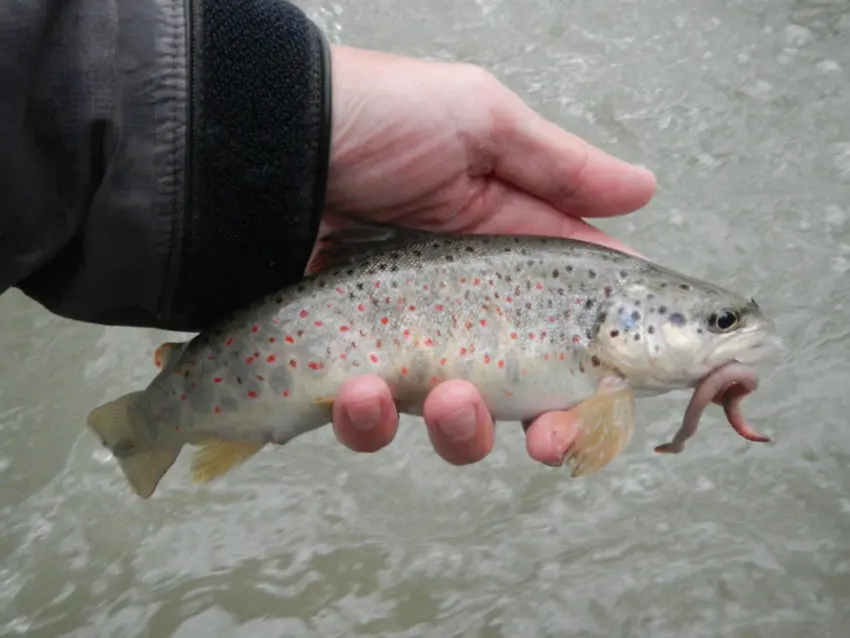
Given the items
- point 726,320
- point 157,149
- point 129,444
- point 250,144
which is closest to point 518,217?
point 726,320

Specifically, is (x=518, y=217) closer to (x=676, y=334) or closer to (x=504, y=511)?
(x=676, y=334)

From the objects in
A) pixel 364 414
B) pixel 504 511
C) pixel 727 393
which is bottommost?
Result: pixel 504 511

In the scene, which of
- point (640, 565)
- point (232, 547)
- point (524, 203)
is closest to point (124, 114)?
point (524, 203)

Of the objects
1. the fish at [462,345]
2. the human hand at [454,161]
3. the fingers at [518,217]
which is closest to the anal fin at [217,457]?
the fish at [462,345]

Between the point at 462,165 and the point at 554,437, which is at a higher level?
the point at 462,165

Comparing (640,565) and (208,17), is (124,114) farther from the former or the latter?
(640,565)

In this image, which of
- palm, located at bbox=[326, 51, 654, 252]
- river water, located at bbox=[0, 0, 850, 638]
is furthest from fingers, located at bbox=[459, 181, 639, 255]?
river water, located at bbox=[0, 0, 850, 638]
